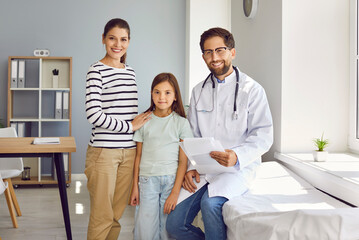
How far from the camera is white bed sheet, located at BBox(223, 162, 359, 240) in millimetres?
1171

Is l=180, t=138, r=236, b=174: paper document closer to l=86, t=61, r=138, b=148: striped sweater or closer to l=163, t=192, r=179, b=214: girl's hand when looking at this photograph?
l=163, t=192, r=179, b=214: girl's hand

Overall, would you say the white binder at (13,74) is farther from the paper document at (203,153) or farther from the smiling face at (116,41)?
the paper document at (203,153)

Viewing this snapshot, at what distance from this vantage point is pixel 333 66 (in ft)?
7.62

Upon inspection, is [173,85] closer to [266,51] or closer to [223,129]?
[223,129]

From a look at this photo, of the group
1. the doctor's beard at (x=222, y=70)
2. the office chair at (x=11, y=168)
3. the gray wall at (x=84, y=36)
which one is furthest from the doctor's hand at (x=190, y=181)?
the gray wall at (x=84, y=36)

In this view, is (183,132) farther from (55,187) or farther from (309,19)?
(55,187)

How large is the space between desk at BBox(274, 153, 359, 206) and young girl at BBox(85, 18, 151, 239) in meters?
0.89

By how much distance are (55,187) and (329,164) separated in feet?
10.4

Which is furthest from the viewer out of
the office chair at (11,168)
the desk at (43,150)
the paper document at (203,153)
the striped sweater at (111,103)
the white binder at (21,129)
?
the white binder at (21,129)

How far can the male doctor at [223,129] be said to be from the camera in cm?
179

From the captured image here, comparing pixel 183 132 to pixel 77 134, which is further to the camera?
pixel 77 134

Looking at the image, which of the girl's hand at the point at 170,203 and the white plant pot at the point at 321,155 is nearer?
the girl's hand at the point at 170,203

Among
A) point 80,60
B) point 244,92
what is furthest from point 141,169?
point 80,60

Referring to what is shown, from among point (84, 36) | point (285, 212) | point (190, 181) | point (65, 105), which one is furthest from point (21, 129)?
point (285, 212)
